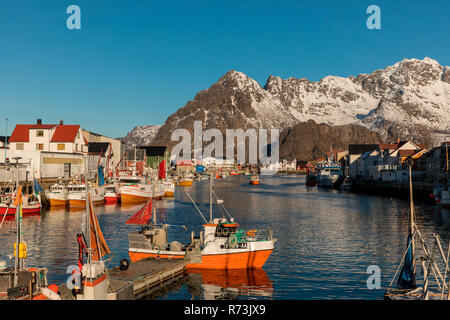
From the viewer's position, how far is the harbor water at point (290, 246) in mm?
28484

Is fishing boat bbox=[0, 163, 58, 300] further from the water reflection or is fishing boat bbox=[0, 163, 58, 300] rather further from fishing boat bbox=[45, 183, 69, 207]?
fishing boat bbox=[45, 183, 69, 207]

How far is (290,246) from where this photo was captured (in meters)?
43.2

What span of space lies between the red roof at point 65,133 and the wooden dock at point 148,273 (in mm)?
76288

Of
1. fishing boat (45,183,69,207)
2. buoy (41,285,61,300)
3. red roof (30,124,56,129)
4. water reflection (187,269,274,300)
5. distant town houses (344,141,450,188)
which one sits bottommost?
water reflection (187,269,274,300)

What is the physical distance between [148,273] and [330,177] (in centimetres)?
14649

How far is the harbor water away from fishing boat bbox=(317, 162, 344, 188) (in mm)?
86390

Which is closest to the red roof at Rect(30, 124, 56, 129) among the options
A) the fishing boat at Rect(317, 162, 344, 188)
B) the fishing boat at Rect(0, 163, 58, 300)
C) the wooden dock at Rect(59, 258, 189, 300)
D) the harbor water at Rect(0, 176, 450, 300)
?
the harbor water at Rect(0, 176, 450, 300)

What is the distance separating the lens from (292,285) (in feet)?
96.3

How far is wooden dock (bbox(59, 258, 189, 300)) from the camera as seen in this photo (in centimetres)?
2664

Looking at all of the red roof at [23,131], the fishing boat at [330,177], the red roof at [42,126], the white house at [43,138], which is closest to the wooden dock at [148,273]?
the white house at [43,138]

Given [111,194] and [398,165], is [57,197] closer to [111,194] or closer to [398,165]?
[111,194]

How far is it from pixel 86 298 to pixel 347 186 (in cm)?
13633
